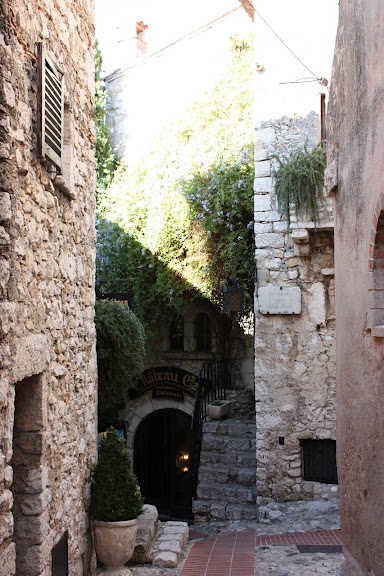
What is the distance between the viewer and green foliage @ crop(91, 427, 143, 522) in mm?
5613

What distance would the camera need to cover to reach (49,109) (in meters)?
4.50

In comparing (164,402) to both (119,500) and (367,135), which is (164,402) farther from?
(367,135)

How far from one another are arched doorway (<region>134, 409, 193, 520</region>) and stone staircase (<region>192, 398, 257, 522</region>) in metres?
2.13

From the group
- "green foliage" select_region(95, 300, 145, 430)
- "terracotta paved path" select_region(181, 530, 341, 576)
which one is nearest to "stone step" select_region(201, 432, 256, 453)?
"terracotta paved path" select_region(181, 530, 341, 576)

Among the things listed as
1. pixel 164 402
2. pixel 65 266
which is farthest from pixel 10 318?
pixel 164 402

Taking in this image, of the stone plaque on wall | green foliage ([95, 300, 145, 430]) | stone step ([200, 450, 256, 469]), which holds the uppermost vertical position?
the stone plaque on wall

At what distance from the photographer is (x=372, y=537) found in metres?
4.45

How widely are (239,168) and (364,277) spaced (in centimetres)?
Result: 610

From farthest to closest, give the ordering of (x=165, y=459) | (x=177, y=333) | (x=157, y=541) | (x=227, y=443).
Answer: (x=165, y=459) → (x=177, y=333) → (x=227, y=443) → (x=157, y=541)

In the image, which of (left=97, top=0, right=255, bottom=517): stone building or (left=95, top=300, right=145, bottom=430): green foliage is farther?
(left=97, top=0, right=255, bottom=517): stone building

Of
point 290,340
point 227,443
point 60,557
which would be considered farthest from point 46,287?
point 227,443

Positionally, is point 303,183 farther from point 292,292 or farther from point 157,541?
point 157,541

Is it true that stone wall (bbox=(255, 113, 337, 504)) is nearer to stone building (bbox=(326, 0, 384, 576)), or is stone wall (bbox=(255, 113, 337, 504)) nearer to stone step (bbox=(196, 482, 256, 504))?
stone step (bbox=(196, 482, 256, 504))

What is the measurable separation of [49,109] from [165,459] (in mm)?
9755
